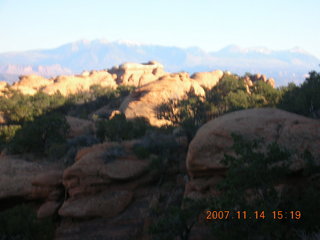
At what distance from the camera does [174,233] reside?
11.4 m

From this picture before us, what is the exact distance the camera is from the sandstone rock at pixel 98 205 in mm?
17141

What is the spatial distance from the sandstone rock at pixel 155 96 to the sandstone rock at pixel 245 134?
19.1 meters

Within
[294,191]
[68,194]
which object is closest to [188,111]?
[68,194]

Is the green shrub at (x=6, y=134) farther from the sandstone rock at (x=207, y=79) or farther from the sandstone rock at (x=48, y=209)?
the sandstone rock at (x=207, y=79)

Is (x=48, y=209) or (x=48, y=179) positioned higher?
(x=48, y=179)

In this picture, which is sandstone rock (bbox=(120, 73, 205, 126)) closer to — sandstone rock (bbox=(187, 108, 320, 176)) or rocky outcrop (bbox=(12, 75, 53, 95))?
sandstone rock (bbox=(187, 108, 320, 176))

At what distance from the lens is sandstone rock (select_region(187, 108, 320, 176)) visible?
1519 cm

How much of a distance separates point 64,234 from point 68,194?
294cm

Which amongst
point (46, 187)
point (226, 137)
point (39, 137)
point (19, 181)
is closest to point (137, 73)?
point (39, 137)

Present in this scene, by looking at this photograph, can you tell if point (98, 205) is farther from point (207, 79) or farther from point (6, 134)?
point (207, 79)

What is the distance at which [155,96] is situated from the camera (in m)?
43.2

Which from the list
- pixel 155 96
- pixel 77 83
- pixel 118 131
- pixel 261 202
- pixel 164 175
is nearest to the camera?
pixel 261 202

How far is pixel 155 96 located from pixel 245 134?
27814 millimetres
